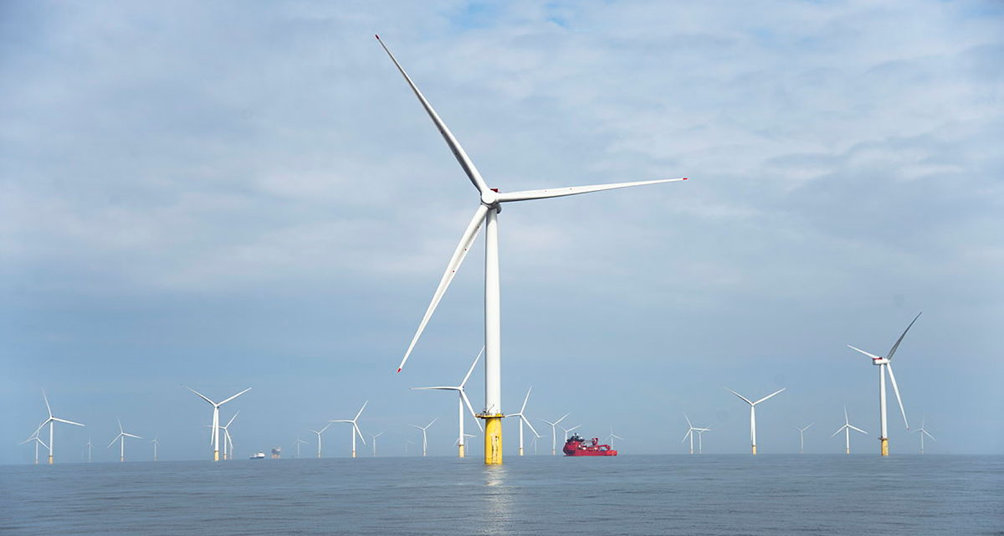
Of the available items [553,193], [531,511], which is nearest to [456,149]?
→ [553,193]

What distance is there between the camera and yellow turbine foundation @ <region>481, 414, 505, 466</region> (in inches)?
3935

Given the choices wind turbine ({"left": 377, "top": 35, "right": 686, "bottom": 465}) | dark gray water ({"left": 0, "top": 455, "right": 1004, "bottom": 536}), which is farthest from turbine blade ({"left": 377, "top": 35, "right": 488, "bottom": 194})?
dark gray water ({"left": 0, "top": 455, "right": 1004, "bottom": 536})

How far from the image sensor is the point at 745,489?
85062 millimetres

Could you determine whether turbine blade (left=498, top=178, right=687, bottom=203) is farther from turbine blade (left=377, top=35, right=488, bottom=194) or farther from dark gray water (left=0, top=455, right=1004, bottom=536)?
dark gray water (left=0, top=455, right=1004, bottom=536)

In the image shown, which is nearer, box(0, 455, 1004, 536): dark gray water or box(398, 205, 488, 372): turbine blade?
box(0, 455, 1004, 536): dark gray water

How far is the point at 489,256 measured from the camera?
101625mm

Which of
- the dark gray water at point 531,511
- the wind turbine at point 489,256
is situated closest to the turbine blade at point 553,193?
the wind turbine at point 489,256

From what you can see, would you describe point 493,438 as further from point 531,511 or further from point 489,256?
point 531,511

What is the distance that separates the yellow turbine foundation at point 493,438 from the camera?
328 feet

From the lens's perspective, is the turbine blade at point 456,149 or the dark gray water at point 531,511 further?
the turbine blade at point 456,149

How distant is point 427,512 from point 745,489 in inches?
1458

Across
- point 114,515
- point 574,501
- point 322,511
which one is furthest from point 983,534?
point 114,515

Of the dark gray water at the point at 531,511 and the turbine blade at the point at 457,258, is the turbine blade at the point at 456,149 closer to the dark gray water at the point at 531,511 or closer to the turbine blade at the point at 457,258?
the turbine blade at the point at 457,258

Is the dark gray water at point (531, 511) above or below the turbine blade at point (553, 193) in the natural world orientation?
below
